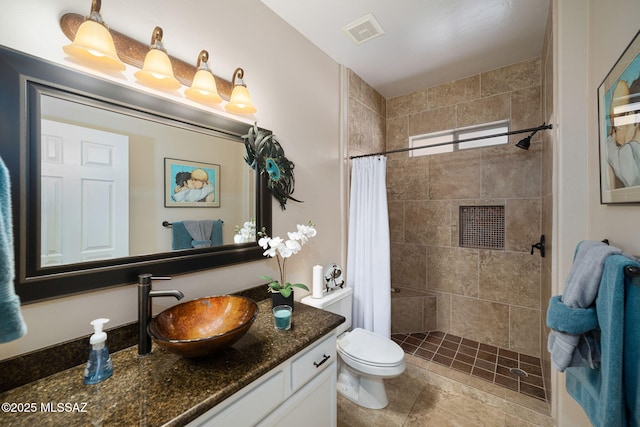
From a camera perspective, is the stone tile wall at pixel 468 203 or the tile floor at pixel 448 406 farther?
the stone tile wall at pixel 468 203

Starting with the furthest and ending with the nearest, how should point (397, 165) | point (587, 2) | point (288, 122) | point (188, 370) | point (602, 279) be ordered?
point (397, 165) < point (288, 122) < point (587, 2) < point (188, 370) < point (602, 279)

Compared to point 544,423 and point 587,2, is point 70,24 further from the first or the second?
point 544,423

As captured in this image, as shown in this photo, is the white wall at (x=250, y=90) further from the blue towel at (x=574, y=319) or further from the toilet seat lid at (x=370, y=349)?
the blue towel at (x=574, y=319)

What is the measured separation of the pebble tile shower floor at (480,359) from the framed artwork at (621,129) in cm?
167

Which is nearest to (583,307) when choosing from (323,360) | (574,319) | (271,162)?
(574,319)

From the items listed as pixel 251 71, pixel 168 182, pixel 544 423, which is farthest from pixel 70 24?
pixel 544 423

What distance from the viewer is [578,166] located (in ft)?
4.34

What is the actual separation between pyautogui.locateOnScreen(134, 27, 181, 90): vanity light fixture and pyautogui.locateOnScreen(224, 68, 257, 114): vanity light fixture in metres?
0.31

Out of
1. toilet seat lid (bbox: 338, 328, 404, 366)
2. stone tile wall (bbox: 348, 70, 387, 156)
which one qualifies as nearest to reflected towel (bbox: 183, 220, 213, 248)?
toilet seat lid (bbox: 338, 328, 404, 366)

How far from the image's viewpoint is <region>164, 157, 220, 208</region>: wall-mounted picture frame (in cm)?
116

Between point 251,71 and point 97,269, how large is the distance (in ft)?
4.39

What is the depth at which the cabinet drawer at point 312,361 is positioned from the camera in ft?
3.41

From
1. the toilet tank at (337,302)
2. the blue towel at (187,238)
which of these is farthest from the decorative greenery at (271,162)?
the toilet tank at (337,302)

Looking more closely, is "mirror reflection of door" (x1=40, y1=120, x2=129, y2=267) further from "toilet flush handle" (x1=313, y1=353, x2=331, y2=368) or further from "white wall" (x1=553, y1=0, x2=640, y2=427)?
"white wall" (x1=553, y1=0, x2=640, y2=427)
